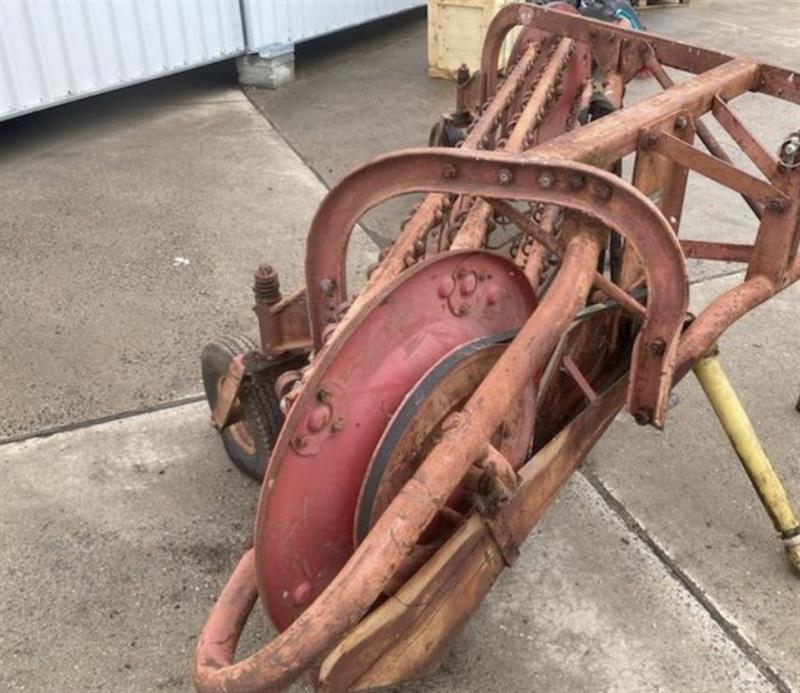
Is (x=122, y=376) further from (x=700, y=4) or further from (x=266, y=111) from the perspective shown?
(x=700, y=4)

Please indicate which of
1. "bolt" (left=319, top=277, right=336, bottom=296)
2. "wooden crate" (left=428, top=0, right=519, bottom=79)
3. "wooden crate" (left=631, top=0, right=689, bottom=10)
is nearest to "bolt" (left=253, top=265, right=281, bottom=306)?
"bolt" (left=319, top=277, right=336, bottom=296)

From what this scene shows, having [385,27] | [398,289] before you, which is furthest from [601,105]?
[385,27]

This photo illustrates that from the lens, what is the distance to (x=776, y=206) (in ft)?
6.64

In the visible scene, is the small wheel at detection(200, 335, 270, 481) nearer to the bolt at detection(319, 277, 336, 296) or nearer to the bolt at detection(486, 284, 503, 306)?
the bolt at detection(319, 277, 336, 296)

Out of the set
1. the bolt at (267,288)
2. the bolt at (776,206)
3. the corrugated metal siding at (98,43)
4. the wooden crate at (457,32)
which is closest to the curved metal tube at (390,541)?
the bolt at (776,206)

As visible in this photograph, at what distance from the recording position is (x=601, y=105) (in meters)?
2.93

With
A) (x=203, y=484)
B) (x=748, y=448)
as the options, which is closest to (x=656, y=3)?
(x=748, y=448)

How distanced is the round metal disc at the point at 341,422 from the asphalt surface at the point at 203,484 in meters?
0.63

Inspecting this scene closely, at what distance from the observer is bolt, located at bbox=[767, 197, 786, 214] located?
6.59ft

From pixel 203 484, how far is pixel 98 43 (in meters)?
3.42

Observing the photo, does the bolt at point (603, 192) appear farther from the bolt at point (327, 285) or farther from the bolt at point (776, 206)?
the bolt at point (776, 206)

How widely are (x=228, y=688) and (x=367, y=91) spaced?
534cm

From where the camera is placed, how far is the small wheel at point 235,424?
245cm

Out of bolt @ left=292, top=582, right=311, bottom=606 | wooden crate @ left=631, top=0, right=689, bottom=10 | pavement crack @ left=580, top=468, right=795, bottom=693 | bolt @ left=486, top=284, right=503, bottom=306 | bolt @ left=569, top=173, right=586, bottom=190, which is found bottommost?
wooden crate @ left=631, top=0, right=689, bottom=10
